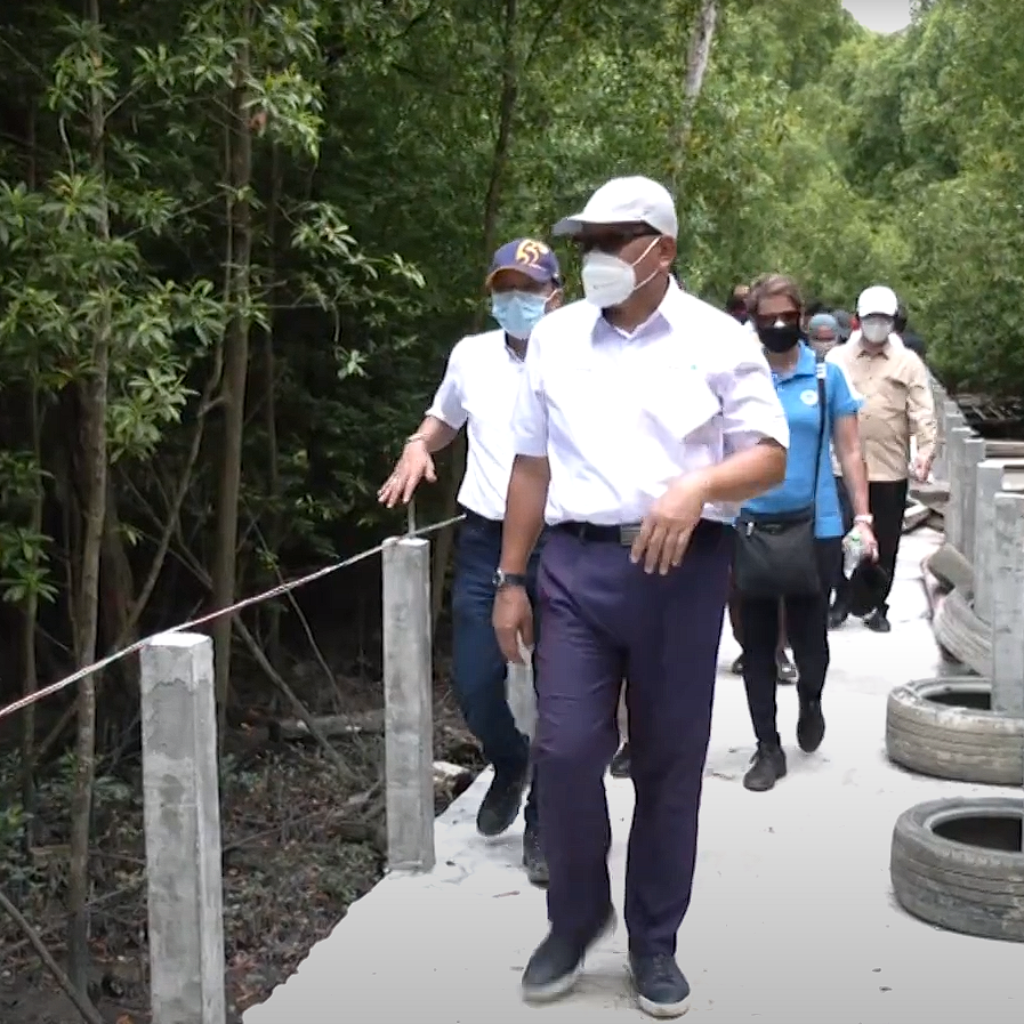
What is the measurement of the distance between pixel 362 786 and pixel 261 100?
14.8 ft

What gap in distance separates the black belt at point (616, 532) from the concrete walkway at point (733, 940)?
3.96 feet

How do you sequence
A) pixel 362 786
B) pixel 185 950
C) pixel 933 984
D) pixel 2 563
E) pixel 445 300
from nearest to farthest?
pixel 185 950
pixel 933 984
pixel 2 563
pixel 362 786
pixel 445 300

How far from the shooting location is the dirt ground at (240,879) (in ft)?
24.2

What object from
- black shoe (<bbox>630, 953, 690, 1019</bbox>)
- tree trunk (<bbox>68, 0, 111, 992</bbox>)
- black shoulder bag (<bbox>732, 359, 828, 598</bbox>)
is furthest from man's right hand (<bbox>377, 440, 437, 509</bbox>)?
tree trunk (<bbox>68, 0, 111, 992</bbox>)

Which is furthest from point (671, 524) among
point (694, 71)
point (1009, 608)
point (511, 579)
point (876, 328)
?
point (694, 71)

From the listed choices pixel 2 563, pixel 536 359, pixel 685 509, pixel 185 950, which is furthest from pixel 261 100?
pixel 185 950

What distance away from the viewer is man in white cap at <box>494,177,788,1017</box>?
13.0ft

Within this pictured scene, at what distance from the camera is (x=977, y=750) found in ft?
20.7

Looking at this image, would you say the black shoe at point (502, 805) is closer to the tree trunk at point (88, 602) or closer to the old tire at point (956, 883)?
the old tire at point (956, 883)

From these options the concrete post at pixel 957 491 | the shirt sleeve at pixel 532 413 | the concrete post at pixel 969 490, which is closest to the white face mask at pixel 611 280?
the shirt sleeve at pixel 532 413

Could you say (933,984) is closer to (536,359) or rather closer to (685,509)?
(685,509)

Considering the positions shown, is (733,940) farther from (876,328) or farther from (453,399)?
(876,328)

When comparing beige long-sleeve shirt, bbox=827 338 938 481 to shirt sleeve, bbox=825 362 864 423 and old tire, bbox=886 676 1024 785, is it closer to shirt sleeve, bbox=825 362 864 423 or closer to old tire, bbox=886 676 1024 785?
old tire, bbox=886 676 1024 785

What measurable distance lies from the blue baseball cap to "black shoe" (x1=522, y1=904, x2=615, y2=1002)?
6.60 ft
